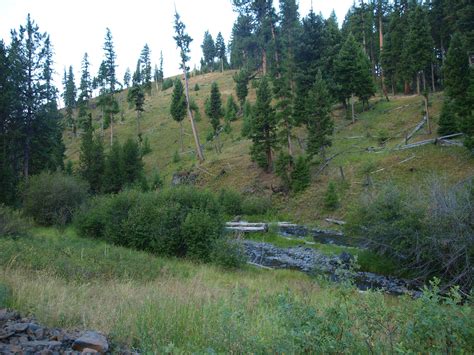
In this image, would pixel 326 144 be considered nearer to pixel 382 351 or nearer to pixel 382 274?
pixel 382 274

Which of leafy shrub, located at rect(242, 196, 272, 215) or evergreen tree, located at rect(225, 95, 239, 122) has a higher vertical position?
Answer: evergreen tree, located at rect(225, 95, 239, 122)

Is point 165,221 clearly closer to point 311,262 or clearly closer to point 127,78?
point 311,262

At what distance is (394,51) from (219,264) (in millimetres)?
39386

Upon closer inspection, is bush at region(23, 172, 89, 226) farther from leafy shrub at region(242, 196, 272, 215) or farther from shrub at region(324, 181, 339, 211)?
shrub at region(324, 181, 339, 211)

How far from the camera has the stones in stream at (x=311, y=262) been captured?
1423 centimetres

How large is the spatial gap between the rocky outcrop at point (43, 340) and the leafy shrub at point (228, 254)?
409 inches

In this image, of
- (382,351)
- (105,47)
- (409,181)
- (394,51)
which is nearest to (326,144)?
(409,181)

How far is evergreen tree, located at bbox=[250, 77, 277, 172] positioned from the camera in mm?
31750

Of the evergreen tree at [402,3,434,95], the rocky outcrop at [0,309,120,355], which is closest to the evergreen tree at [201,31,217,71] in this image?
the evergreen tree at [402,3,434,95]

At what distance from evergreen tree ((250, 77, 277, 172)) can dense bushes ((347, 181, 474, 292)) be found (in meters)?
16.9

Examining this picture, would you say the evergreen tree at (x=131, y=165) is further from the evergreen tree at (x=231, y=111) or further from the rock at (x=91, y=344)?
the rock at (x=91, y=344)

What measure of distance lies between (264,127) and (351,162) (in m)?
8.34

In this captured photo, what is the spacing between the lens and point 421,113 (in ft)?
109

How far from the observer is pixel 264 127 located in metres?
32.4
